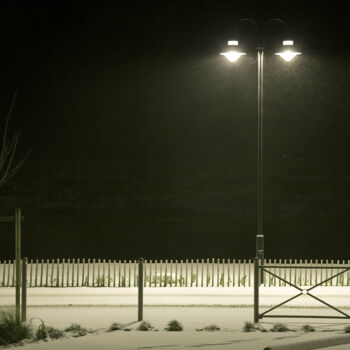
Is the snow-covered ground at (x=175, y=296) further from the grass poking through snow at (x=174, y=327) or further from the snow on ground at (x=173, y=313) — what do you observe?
the grass poking through snow at (x=174, y=327)

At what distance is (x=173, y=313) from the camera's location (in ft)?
47.2

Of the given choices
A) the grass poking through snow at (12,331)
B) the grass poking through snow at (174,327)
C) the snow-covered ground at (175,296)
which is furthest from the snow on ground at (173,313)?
the grass poking through snow at (12,331)

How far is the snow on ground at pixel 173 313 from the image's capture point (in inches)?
438

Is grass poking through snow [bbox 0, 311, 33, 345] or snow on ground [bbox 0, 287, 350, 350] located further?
snow on ground [bbox 0, 287, 350, 350]

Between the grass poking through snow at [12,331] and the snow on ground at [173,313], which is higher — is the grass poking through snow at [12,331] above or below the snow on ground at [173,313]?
above

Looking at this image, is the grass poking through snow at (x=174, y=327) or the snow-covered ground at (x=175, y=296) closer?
the grass poking through snow at (x=174, y=327)

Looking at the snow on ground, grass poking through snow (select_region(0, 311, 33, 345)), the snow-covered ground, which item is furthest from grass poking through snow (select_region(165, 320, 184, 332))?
the snow-covered ground

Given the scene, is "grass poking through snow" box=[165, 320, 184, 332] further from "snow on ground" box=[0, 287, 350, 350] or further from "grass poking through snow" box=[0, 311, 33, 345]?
"grass poking through snow" box=[0, 311, 33, 345]

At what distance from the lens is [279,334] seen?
11.9m

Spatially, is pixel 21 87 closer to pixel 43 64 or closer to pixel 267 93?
pixel 43 64

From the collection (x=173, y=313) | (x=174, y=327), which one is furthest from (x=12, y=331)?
(x=173, y=313)

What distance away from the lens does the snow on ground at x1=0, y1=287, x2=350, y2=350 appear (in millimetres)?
11125

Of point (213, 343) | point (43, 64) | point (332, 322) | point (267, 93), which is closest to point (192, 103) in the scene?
point (267, 93)

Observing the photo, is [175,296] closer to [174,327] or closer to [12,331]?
[174,327]
